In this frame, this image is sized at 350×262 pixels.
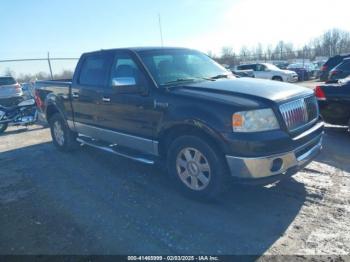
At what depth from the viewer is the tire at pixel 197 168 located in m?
3.82

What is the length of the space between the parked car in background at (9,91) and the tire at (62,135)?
11372 mm

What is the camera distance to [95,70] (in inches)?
225

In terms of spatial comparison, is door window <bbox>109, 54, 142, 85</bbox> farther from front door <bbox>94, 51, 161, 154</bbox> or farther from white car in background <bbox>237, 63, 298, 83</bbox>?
white car in background <bbox>237, 63, 298, 83</bbox>

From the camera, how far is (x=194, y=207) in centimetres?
407

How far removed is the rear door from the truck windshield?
90 cm

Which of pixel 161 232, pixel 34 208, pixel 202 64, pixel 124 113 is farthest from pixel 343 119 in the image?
pixel 34 208

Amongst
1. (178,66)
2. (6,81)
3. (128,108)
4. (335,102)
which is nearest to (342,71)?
(335,102)

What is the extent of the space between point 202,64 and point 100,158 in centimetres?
276

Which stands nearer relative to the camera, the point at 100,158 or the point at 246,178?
the point at 246,178

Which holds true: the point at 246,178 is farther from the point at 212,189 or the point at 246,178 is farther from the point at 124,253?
the point at 124,253

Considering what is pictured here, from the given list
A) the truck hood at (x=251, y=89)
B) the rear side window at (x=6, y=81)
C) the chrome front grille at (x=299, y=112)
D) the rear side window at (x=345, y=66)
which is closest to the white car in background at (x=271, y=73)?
the rear side window at (x=345, y=66)

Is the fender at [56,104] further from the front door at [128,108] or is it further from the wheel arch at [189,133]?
the wheel arch at [189,133]

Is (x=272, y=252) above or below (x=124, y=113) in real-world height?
below

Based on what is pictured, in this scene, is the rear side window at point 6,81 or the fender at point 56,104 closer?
the fender at point 56,104
